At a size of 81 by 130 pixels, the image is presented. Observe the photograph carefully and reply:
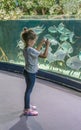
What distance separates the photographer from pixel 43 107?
4.10m

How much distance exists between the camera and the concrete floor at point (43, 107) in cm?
348

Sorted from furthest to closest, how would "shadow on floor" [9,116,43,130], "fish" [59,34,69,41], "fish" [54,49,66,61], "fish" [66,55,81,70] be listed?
"fish" [54,49,66,61]
"fish" [59,34,69,41]
"fish" [66,55,81,70]
"shadow on floor" [9,116,43,130]

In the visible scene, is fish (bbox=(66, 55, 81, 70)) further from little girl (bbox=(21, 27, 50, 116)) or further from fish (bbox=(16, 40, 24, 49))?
→ little girl (bbox=(21, 27, 50, 116))

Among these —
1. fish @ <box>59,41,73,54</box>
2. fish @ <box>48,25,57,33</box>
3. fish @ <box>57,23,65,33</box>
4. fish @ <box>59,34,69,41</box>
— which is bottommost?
fish @ <box>59,41,73,54</box>

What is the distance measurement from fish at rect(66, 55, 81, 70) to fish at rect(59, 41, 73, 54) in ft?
0.37

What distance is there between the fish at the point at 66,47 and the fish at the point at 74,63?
113 millimetres

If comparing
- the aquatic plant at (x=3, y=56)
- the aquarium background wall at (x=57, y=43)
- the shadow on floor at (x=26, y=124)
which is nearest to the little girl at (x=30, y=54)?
the shadow on floor at (x=26, y=124)

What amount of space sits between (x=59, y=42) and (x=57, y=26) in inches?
9.1

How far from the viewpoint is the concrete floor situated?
11.4ft

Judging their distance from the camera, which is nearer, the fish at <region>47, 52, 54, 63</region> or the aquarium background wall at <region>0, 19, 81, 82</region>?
the aquarium background wall at <region>0, 19, 81, 82</region>

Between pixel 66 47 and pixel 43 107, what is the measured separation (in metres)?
1.37

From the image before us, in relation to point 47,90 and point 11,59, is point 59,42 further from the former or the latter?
point 11,59

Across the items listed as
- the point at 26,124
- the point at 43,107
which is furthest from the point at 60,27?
the point at 26,124

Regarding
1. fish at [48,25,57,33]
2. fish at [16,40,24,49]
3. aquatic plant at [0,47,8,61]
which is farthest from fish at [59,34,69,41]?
aquatic plant at [0,47,8,61]
